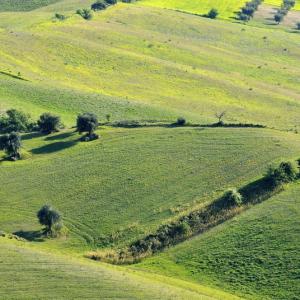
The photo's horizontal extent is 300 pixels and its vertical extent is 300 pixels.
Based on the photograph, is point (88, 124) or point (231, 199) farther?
point (88, 124)

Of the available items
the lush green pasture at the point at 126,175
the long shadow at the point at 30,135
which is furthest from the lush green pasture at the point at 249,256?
the long shadow at the point at 30,135

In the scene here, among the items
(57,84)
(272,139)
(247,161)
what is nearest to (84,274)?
(247,161)

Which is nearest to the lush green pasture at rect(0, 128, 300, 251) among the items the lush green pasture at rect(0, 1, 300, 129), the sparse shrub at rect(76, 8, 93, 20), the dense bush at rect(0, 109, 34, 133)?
the dense bush at rect(0, 109, 34, 133)

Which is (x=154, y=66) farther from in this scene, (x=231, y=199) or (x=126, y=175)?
(x=231, y=199)

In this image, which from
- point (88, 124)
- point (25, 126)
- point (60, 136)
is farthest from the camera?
point (25, 126)

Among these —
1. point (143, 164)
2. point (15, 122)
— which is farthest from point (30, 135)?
point (143, 164)

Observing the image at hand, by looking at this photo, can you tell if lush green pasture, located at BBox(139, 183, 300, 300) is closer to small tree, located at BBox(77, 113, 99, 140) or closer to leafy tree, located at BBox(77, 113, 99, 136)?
small tree, located at BBox(77, 113, 99, 140)

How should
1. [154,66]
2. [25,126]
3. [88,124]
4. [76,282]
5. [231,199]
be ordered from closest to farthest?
[76,282], [231,199], [88,124], [25,126], [154,66]
